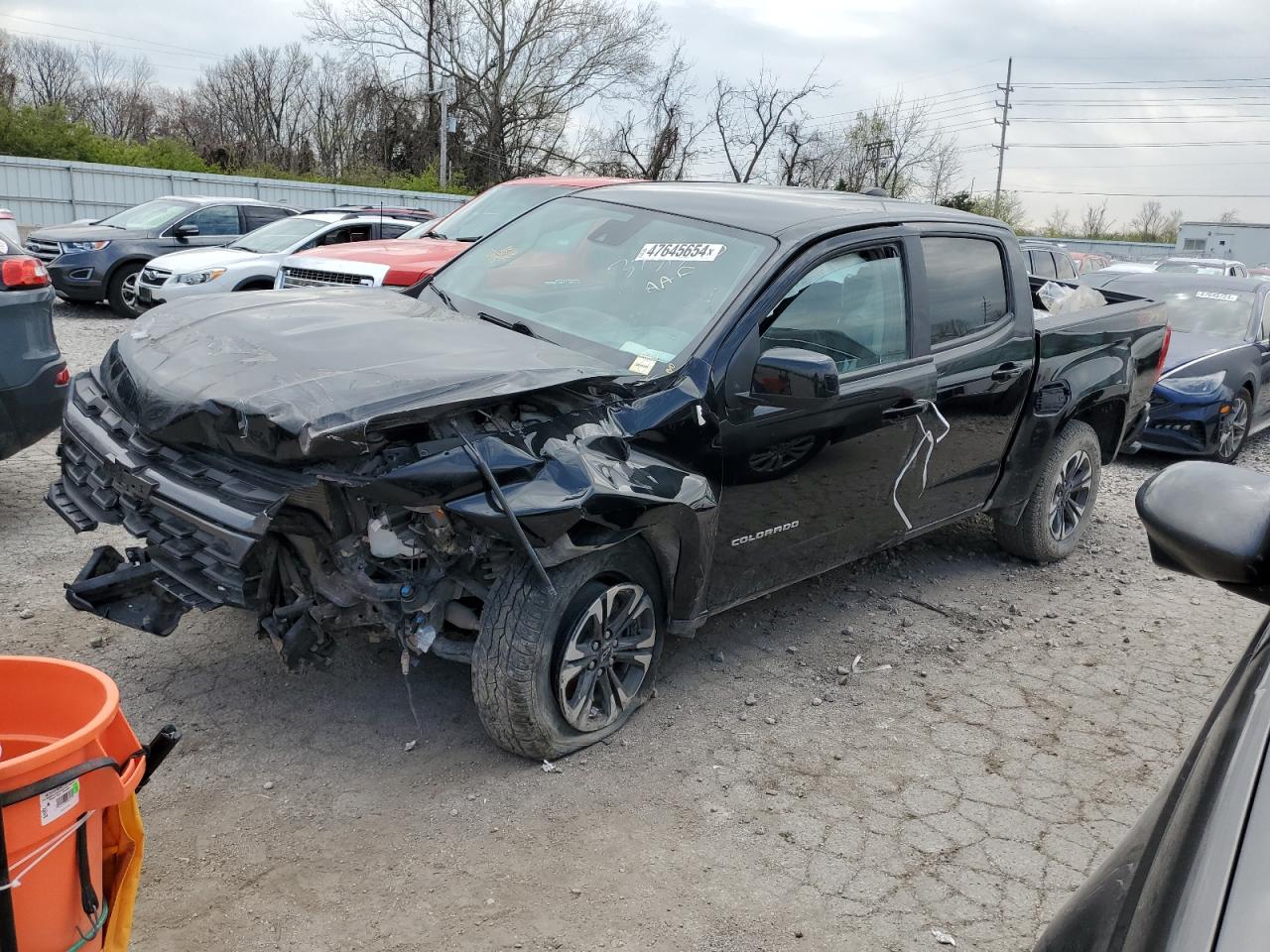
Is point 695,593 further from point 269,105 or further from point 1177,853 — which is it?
point 269,105

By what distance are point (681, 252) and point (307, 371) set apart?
1636mm

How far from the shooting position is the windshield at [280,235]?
12.4 meters

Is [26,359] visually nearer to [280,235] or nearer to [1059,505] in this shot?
[1059,505]

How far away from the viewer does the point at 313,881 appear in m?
2.94

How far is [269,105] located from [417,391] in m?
50.0

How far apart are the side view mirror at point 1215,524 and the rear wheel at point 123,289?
13176 millimetres

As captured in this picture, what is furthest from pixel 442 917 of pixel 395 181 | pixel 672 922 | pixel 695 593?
pixel 395 181

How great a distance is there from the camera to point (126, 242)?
13.2 metres

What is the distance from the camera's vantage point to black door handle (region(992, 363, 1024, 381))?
4.96 m

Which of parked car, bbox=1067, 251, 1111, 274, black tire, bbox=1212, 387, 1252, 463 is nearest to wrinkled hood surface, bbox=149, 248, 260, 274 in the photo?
black tire, bbox=1212, 387, 1252, 463

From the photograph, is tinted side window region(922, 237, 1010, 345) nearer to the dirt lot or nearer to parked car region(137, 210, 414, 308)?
the dirt lot

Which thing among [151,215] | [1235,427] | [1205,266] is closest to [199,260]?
[151,215]

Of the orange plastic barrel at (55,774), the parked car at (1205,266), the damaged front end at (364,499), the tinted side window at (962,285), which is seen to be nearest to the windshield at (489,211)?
the tinted side window at (962,285)

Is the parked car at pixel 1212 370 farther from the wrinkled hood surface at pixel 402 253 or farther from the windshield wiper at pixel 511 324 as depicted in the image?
the windshield wiper at pixel 511 324
